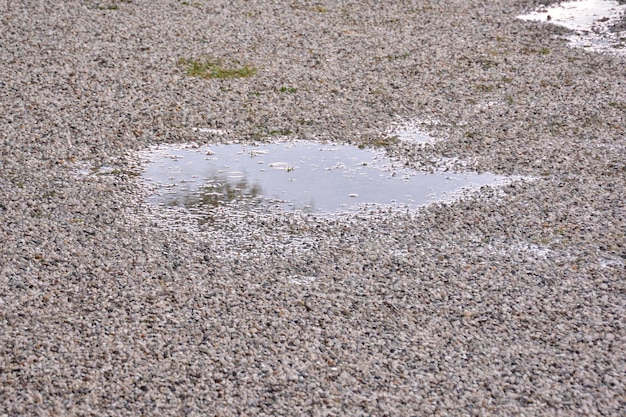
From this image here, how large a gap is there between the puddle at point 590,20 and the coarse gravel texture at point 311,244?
81 cm

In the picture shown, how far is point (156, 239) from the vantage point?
8695mm

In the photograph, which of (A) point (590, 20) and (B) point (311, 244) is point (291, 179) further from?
(A) point (590, 20)

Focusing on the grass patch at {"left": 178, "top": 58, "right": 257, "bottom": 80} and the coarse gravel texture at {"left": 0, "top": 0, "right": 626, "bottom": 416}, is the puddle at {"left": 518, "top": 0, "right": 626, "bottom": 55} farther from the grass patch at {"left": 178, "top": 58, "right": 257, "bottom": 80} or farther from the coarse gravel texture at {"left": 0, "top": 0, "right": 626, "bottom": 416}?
the grass patch at {"left": 178, "top": 58, "right": 257, "bottom": 80}

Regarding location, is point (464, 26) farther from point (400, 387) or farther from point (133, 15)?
point (400, 387)

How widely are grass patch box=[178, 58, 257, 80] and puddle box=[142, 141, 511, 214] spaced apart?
2567 mm

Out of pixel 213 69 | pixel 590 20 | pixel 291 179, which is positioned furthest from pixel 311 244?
pixel 590 20

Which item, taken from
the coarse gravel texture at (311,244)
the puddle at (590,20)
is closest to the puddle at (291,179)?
the coarse gravel texture at (311,244)

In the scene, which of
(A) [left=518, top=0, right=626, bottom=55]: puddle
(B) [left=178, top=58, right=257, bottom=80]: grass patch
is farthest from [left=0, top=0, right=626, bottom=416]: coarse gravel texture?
(A) [left=518, top=0, right=626, bottom=55]: puddle

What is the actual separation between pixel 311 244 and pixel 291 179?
1.81 meters

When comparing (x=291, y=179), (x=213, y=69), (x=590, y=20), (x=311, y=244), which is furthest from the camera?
(x=590, y=20)

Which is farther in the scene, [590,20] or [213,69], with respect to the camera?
[590,20]

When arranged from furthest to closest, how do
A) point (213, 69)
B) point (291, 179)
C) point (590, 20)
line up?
point (590, 20) < point (213, 69) < point (291, 179)

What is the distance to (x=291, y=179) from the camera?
10312 mm

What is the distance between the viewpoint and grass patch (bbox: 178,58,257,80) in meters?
13.2
